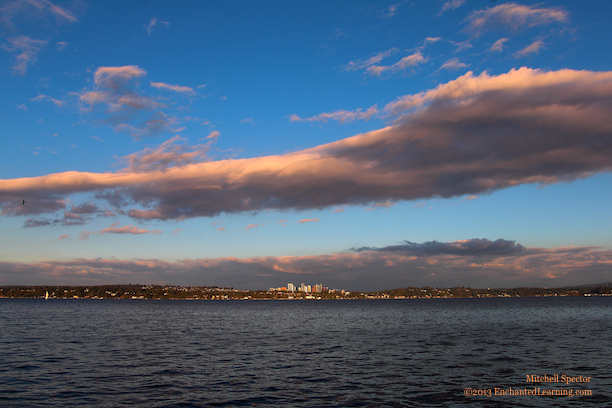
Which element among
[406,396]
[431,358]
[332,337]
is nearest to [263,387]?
[406,396]

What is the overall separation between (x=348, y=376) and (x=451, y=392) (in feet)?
33.9

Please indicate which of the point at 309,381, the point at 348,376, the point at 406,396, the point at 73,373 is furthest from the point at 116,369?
the point at 406,396

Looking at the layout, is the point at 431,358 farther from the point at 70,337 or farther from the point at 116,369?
the point at 70,337

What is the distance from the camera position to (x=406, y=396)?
32.1 m

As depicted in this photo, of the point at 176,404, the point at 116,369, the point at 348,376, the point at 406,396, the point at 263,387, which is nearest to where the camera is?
the point at 176,404

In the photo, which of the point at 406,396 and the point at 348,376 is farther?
the point at 348,376

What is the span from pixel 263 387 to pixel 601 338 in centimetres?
6676

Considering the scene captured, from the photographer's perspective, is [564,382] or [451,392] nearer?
[451,392]

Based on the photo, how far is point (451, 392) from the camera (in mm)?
33656

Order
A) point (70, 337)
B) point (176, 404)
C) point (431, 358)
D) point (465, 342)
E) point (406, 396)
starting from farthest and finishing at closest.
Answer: point (70, 337) < point (465, 342) < point (431, 358) < point (406, 396) < point (176, 404)

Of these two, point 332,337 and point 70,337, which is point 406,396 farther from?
point 70,337

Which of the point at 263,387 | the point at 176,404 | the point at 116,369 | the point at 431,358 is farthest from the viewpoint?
the point at 431,358

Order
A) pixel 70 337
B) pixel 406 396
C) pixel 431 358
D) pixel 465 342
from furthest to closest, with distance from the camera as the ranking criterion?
1. pixel 70 337
2. pixel 465 342
3. pixel 431 358
4. pixel 406 396

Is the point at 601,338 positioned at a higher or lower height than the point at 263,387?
lower
